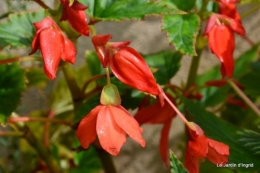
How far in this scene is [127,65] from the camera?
546mm

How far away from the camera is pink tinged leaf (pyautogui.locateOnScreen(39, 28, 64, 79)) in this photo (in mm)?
530

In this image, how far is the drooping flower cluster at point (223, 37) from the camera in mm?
668

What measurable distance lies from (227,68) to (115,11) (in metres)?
0.18

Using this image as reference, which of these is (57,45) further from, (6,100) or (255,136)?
(255,136)

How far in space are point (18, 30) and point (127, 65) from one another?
284mm

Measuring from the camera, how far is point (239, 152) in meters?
0.68

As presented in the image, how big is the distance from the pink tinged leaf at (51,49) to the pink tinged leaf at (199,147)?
0.20 metres

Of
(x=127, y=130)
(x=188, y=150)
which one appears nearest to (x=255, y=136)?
(x=188, y=150)

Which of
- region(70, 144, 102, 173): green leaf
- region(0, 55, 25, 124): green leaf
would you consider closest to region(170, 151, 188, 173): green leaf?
region(0, 55, 25, 124): green leaf

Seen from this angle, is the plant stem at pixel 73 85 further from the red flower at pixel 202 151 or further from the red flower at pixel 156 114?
the red flower at pixel 202 151

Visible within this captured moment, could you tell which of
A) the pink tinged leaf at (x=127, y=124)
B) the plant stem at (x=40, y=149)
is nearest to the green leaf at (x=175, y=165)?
the pink tinged leaf at (x=127, y=124)

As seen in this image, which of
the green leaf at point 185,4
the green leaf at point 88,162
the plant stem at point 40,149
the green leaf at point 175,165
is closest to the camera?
the green leaf at point 175,165

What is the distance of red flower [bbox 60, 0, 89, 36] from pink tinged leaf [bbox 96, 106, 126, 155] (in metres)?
0.12

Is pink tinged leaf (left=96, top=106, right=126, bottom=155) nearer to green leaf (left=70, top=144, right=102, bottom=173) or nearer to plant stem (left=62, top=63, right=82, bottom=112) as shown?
plant stem (left=62, top=63, right=82, bottom=112)
